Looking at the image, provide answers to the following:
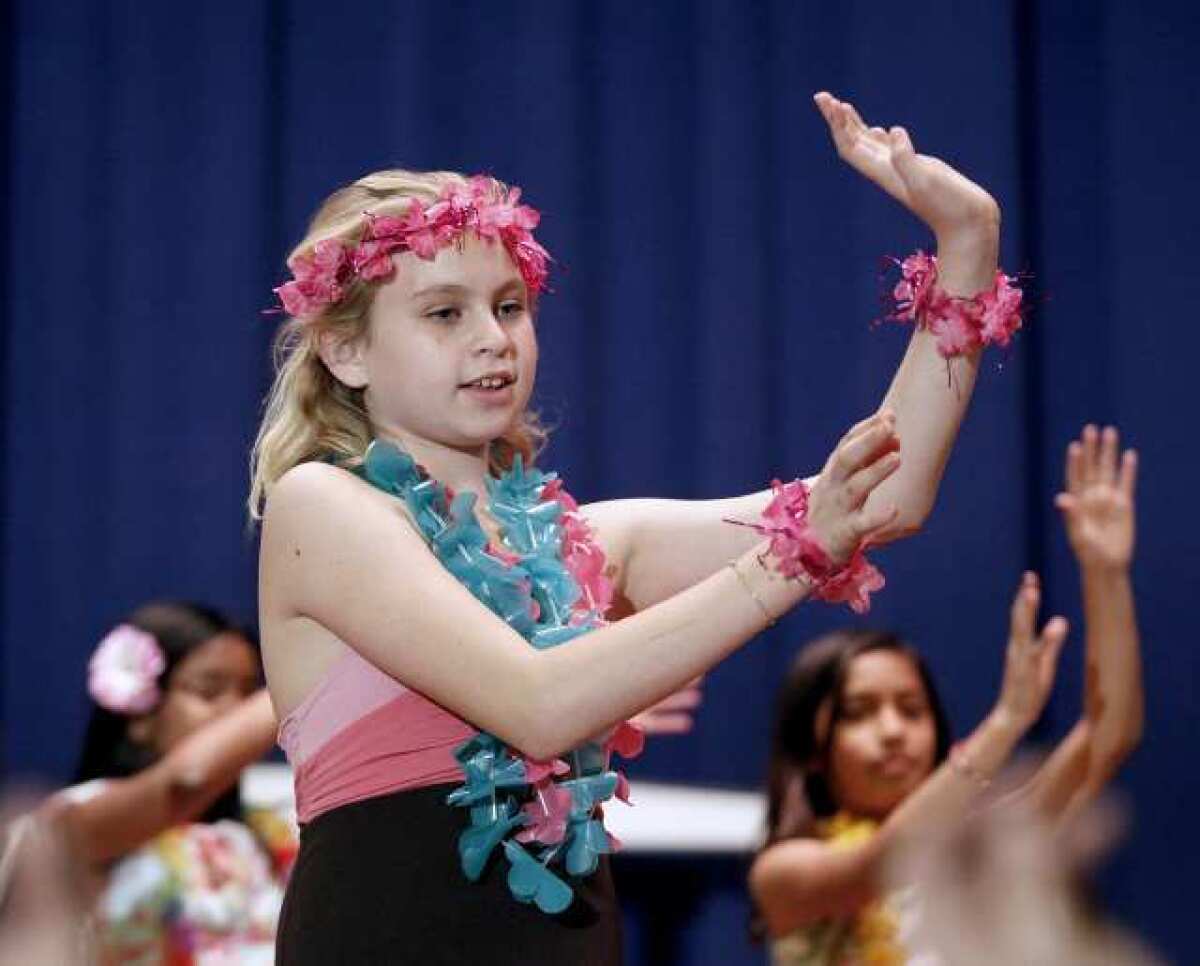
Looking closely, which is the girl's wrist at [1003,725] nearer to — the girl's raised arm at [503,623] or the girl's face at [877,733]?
the girl's face at [877,733]

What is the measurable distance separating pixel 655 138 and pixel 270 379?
82 cm

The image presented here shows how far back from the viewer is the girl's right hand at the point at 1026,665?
2977 mm

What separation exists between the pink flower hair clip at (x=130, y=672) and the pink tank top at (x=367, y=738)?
2079mm

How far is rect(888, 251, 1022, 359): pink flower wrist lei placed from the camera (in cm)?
170

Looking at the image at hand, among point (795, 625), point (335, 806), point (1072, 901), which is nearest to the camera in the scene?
point (335, 806)

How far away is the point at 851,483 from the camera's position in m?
1.42

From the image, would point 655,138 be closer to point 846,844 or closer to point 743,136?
point 743,136

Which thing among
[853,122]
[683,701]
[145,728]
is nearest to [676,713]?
[683,701]

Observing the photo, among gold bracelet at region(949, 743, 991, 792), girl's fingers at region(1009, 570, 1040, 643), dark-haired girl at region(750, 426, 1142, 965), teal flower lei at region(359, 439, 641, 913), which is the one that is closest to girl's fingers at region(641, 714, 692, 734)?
dark-haired girl at region(750, 426, 1142, 965)

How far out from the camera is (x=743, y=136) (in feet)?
12.4

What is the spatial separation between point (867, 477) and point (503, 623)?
0.92 feet

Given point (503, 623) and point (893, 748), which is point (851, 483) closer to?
→ point (503, 623)

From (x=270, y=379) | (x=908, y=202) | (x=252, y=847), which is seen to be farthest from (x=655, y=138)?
(x=908, y=202)

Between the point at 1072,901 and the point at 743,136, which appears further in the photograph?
the point at 743,136
